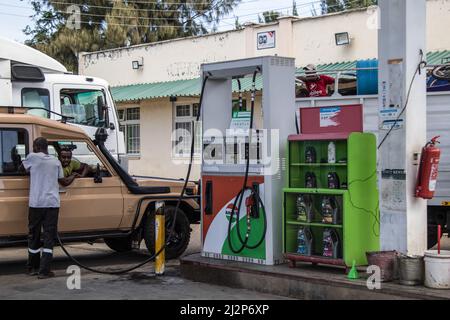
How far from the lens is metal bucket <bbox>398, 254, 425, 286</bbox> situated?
6965mm

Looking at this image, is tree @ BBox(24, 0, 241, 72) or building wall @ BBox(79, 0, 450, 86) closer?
building wall @ BBox(79, 0, 450, 86)

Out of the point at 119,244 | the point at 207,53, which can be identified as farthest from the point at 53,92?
the point at 207,53

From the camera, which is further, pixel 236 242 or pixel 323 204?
pixel 236 242

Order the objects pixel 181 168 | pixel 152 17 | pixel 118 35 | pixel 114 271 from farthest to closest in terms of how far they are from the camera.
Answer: pixel 152 17
pixel 118 35
pixel 181 168
pixel 114 271

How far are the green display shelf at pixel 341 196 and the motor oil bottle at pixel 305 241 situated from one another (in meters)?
0.05

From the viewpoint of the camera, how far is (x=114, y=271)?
979cm

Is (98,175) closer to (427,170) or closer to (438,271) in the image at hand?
(427,170)

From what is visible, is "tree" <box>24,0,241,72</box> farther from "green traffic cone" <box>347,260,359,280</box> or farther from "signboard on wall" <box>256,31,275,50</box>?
"green traffic cone" <box>347,260,359,280</box>

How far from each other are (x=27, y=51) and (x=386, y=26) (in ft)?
25.0

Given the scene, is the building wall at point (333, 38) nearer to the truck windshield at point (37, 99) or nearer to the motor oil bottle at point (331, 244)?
the truck windshield at point (37, 99)

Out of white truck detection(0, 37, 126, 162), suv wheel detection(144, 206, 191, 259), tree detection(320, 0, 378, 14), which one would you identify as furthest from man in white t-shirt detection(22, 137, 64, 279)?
tree detection(320, 0, 378, 14)

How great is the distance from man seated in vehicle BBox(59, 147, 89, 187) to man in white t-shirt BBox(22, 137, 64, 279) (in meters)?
0.77

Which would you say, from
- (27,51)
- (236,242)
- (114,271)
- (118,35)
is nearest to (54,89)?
(27,51)

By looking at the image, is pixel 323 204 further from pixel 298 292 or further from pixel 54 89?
pixel 54 89
